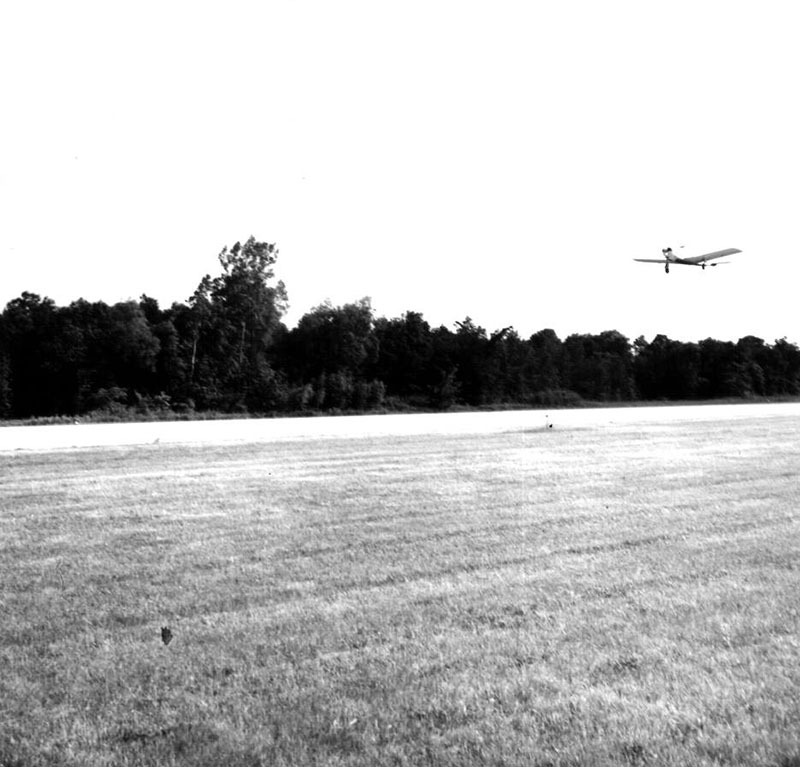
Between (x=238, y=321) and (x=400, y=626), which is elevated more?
(x=238, y=321)

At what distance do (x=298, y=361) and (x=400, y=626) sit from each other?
128ft

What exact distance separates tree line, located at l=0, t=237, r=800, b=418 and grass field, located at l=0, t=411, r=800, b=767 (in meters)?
23.4

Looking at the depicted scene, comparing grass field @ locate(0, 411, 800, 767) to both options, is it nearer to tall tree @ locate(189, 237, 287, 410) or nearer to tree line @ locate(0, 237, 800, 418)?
tree line @ locate(0, 237, 800, 418)

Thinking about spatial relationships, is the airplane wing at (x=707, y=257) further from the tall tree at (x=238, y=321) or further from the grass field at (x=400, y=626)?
the tall tree at (x=238, y=321)

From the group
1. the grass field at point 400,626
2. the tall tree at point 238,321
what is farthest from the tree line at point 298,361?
the grass field at point 400,626

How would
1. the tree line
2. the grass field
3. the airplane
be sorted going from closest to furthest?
the grass field → the airplane → the tree line

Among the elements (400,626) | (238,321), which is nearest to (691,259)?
(400,626)

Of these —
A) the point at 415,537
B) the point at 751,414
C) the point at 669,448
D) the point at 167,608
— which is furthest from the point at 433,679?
the point at 751,414

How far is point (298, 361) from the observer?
4369cm

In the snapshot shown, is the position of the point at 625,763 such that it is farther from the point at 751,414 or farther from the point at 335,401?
the point at 335,401

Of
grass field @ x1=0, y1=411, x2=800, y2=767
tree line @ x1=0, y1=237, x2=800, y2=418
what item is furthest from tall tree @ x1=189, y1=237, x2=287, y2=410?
grass field @ x1=0, y1=411, x2=800, y2=767

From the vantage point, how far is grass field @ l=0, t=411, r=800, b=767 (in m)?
3.68

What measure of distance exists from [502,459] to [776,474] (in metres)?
4.52

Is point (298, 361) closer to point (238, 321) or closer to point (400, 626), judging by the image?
point (238, 321)
